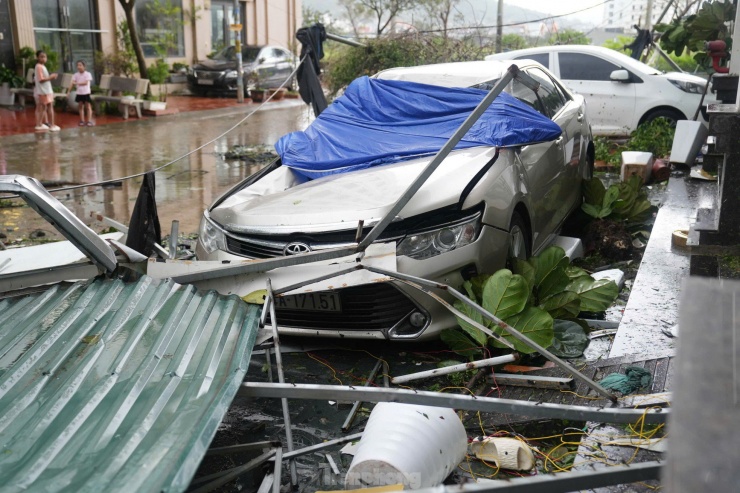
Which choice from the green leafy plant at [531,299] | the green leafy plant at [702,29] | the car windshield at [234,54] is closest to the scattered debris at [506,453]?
the green leafy plant at [531,299]

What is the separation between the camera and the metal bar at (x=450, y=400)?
9.02 feet

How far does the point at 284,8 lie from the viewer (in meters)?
31.7

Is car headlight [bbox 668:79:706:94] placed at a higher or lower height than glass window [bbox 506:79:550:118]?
lower

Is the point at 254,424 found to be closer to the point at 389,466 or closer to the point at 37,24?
the point at 389,466

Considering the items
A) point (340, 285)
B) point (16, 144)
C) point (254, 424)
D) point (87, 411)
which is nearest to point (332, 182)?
point (340, 285)

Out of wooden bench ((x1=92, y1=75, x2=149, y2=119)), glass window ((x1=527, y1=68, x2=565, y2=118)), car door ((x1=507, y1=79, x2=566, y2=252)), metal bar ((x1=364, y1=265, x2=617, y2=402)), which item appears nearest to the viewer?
metal bar ((x1=364, y1=265, x2=617, y2=402))

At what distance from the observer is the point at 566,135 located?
702cm

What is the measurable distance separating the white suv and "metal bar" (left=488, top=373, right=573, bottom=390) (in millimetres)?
9083

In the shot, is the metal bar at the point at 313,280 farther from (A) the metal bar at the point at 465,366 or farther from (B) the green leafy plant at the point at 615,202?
(B) the green leafy plant at the point at 615,202

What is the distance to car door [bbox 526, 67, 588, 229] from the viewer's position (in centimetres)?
672

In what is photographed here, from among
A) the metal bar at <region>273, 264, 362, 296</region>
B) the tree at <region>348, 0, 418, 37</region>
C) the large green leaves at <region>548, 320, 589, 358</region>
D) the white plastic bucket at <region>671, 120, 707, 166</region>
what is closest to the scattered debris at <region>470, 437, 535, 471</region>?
the metal bar at <region>273, 264, 362, 296</region>

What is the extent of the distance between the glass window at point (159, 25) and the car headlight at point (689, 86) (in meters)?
16.5

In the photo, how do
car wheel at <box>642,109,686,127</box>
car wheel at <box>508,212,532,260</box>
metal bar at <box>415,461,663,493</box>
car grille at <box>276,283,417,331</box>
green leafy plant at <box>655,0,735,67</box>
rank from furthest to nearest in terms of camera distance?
car wheel at <box>642,109,686,127</box> < green leafy plant at <box>655,0,735,67</box> < car wheel at <box>508,212,532,260</box> < car grille at <box>276,283,417,331</box> < metal bar at <box>415,461,663,493</box>

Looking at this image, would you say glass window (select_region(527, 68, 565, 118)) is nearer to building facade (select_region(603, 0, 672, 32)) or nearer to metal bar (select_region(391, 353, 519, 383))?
metal bar (select_region(391, 353, 519, 383))
